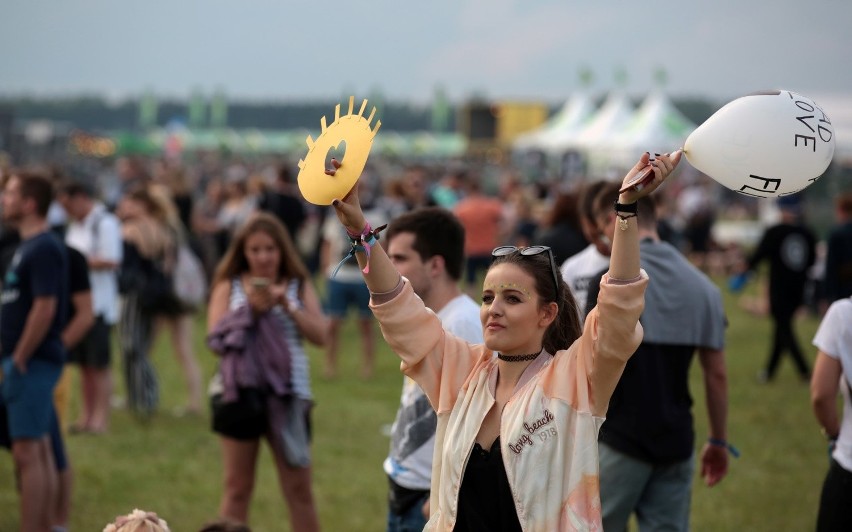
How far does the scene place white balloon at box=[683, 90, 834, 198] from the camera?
10.6ft

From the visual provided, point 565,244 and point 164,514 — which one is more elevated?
point 565,244

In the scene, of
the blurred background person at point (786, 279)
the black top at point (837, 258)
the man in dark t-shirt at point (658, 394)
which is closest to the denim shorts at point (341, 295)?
the blurred background person at point (786, 279)

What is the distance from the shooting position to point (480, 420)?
325 centimetres

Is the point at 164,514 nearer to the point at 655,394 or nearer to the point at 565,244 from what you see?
the point at 565,244

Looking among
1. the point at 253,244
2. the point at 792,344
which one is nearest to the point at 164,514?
the point at 253,244

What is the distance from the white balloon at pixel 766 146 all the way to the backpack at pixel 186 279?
7372mm

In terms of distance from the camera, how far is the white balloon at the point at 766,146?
10.6 feet

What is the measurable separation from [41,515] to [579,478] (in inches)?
156

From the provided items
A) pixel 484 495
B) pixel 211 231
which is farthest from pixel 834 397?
pixel 211 231

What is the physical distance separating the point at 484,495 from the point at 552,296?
1.92 feet

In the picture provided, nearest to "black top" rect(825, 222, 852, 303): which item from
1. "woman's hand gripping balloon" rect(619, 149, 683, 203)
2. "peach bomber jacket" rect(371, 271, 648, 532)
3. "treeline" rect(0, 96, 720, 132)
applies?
"peach bomber jacket" rect(371, 271, 648, 532)

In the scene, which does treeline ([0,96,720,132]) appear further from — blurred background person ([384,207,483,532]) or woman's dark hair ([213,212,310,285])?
blurred background person ([384,207,483,532])

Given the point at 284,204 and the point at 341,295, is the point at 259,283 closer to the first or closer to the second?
the point at 341,295

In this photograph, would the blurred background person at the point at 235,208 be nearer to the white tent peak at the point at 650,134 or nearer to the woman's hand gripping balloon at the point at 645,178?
the woman's hand gripping balloon at the point at 645,178
